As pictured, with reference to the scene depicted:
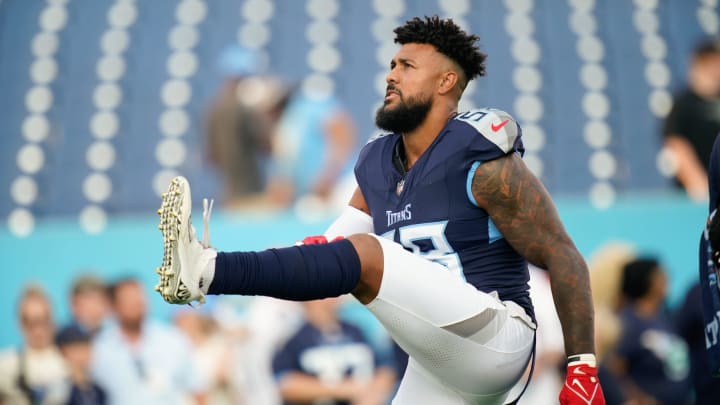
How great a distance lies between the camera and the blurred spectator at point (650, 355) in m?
5.50

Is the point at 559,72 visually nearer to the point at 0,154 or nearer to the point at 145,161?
the point at 145,161

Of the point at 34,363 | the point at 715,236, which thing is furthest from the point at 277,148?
the point at 715,236

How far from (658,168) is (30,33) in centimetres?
517

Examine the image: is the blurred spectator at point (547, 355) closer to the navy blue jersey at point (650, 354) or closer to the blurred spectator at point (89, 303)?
the navy blue jersey at point (650, 354)

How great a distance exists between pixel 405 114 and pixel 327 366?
2.85m

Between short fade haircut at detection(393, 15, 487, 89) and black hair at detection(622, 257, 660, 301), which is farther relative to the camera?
black hair at detection(622, 257, 660, 301)

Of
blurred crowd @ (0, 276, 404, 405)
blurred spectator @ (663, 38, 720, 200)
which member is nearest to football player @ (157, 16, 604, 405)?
blurred crowd @ (0, 276, 404, 405)

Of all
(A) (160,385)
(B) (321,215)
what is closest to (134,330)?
(A) (160,385)

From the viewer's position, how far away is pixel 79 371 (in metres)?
5.89

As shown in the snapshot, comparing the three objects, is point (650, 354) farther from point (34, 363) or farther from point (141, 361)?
point (34, 363)

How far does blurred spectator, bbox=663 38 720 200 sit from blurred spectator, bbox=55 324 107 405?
4117mm

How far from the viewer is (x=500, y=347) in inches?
95.6

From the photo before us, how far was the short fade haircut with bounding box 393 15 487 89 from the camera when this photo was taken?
279cm

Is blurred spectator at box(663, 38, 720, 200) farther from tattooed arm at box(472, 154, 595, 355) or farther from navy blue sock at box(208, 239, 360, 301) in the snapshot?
navy blue sock at box(208, 239, 360, 301)
